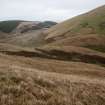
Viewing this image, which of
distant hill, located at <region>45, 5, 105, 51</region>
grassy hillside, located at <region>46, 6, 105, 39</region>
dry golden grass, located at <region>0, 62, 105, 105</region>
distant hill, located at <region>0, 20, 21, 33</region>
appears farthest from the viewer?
distant hill, located at <region>0, 20, 21, 33</region>

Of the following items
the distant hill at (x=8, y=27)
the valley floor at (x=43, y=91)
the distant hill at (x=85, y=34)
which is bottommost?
the distant hill at (x=8, y=27)

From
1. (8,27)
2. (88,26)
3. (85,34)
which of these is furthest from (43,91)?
(8,27)

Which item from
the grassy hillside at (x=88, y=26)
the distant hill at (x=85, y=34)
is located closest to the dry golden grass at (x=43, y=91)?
the distant hill at (x=85, y=34)

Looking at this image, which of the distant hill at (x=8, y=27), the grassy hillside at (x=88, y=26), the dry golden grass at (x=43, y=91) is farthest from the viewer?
the distant hill at (x=8, y=27)

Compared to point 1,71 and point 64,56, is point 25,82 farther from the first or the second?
point 64,56

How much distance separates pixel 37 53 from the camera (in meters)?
60.8

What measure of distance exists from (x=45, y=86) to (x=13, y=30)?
572ft

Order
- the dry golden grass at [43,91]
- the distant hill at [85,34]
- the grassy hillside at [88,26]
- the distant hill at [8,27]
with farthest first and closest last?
the distant hill at [8,27]
the grassy hillside at [88,26]
the distant hill at [85,34]
the dry golden grass at [43,91]

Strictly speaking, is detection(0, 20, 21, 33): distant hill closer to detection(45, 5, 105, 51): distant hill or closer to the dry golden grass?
detection(45, 5, 105, 51): distant hill

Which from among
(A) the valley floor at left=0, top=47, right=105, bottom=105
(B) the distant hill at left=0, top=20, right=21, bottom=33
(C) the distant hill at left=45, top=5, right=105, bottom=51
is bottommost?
(B) the distant hill at left=0, top=20, right=21, bottom=33

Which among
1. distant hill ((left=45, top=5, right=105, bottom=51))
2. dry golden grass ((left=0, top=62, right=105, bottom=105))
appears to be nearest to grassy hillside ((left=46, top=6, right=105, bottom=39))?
distant hill ((left=45, top=5, right=105, bottom=51))

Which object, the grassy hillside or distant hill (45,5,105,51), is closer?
distant hill (45,5,105,51)

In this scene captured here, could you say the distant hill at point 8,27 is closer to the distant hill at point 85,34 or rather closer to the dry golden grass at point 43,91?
the distant hill at point 85,34

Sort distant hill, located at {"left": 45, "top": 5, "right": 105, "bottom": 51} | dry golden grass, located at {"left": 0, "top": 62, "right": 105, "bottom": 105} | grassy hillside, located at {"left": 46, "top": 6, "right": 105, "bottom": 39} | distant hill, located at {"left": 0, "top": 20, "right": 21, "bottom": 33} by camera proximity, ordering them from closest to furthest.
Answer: dry golden grass, located at {"left": 0, "top": 62, "right": 105, "bottom": 105} → distant hill, located at {"left": 45, "top": 5, "right": 105, "bottom": 51} → grassy hillside, located at {"left": 46, "top": 6, "right": 105, "bottom": 39} → distant hill, located at {"left": 0, "top": 20, "right": 21, "bottom": 33}
